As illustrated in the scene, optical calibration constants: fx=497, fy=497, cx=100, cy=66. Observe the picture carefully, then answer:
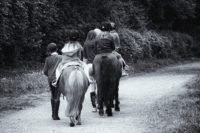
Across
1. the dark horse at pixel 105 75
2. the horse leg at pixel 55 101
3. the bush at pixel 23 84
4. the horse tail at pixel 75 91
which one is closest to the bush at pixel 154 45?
the bush at pixel 23 84

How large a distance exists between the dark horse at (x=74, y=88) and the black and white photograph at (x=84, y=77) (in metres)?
0.02

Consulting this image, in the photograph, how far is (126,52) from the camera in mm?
30547

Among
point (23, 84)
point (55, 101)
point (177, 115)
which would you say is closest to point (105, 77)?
point (55, 101)

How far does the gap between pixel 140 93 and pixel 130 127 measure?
6838mm

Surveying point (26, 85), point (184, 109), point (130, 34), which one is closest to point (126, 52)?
point (130, 34)

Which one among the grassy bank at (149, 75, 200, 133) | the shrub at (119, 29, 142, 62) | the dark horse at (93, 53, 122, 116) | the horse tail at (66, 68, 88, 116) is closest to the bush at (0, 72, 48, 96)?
the grassy bank at (149, 75, 200, 133)

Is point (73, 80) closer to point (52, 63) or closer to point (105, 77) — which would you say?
point (52, 63)

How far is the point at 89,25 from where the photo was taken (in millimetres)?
27031

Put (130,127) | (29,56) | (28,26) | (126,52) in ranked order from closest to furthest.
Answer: (130,127), (28,26), (29,56), (126,52)

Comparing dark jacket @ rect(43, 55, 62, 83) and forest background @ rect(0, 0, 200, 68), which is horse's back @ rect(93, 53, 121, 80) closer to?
dark jacket @ rect(43, 55, 62, 83)

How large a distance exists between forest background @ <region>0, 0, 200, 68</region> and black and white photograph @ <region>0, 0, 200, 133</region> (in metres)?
0.05

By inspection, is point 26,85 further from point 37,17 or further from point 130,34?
point 130,34

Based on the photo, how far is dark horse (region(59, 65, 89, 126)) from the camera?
34.3 ft

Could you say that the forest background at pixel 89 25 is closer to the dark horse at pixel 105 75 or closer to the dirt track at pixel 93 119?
the dirt track at pixel 93 119
